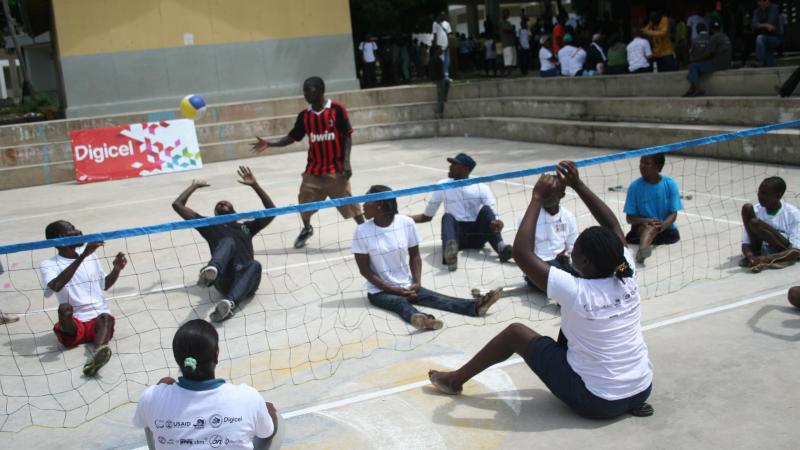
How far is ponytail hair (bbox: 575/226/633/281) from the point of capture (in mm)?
4309

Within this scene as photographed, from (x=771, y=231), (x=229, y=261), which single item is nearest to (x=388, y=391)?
(x=229, y=261)

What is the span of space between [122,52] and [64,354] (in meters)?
16.1

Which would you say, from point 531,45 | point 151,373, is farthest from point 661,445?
point 531,45

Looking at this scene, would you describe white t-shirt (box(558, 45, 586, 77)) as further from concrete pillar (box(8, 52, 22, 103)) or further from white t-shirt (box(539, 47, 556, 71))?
concrete pillar (box(8, 52, 22, 103))

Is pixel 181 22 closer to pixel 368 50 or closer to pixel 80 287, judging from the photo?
pixel 368 50

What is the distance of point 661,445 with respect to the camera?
435 centimetres

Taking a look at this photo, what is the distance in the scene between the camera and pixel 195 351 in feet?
12.1

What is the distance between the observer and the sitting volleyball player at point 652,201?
8.28 metres

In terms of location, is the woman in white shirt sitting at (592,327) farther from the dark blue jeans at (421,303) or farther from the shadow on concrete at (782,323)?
the dark blue jeans at (421,303)

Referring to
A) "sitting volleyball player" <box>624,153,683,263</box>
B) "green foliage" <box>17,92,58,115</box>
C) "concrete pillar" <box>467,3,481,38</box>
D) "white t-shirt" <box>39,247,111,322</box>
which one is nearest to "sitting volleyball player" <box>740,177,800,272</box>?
"sitting volleyball player" <box>624,153,683,263</box>

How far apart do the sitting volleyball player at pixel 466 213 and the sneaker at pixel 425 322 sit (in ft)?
6.44

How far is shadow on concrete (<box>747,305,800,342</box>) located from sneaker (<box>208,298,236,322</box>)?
4.20 m

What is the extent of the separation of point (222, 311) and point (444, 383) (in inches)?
103

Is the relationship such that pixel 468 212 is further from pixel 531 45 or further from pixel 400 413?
pixel 531 45
